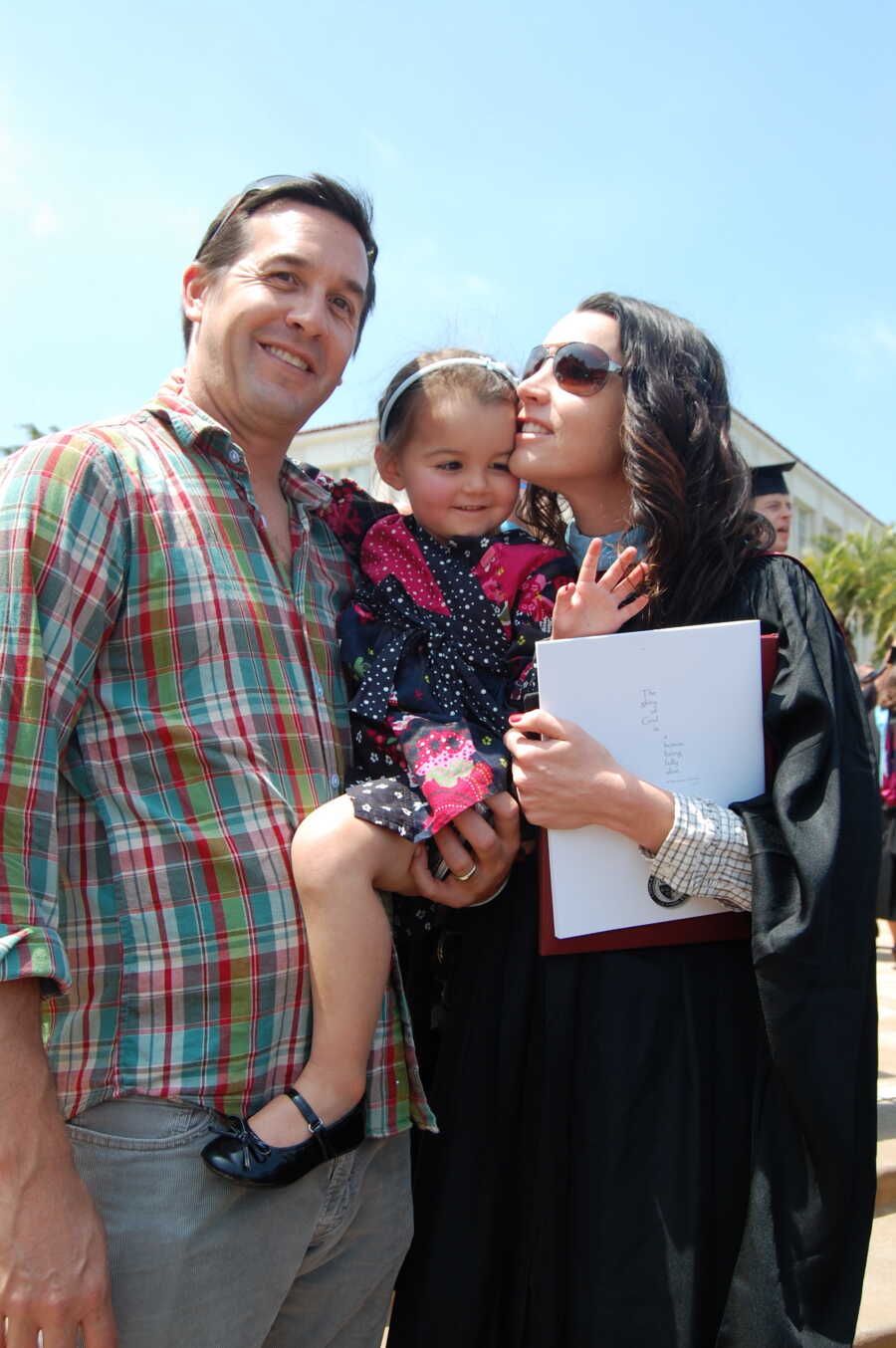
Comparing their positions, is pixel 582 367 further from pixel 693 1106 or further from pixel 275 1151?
pixel 275 1151

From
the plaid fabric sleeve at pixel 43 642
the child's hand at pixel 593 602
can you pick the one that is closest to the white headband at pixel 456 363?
the child's hand at pixel 593 602

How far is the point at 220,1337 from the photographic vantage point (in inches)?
64.2

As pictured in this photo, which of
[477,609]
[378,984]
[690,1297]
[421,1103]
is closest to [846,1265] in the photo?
[690,1297]

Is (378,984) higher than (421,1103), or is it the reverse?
Result: (378,984)

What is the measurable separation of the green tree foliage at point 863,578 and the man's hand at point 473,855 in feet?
106

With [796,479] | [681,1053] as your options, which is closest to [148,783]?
[681,1053]

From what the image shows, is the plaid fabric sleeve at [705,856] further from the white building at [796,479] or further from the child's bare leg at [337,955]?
the white building at [796,479]

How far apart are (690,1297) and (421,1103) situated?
21.8 inches

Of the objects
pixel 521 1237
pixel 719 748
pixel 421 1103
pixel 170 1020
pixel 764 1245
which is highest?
pixel 719 748

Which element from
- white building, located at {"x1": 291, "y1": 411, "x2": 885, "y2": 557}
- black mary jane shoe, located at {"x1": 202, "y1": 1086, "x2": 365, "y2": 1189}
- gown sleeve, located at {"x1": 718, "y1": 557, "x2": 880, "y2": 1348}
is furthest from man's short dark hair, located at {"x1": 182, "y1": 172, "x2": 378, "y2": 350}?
white building, located at {"x1": 291, "y1": 411, "x2": 885, "y2": 557}

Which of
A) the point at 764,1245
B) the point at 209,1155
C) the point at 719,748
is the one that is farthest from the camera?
the point at 719,748

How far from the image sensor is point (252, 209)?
2201 mm

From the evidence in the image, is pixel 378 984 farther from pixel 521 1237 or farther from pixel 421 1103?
pixel 521 1237

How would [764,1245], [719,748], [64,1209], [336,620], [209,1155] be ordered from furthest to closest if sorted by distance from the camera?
[336,620] → [719,748] → [764,1245] → [209,1155] → [64,1209]
